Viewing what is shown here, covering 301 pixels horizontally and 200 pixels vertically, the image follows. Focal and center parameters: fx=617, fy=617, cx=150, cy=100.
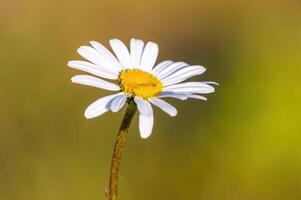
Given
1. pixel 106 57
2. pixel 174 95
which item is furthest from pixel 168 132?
pixel 174 95

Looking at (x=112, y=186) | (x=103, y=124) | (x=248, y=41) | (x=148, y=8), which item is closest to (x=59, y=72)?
(x=103, y=124)

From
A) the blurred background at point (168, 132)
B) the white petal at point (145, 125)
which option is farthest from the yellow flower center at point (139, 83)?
the blurred background at point (168, 132)

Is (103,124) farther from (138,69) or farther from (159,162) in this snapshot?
(138,69)

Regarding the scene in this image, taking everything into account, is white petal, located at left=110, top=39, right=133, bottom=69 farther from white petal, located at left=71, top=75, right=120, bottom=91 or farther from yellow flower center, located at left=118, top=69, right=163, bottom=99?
white petal, located at left=71, top=75, right=120, bottom=91

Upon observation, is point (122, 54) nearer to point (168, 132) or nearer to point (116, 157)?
point (116, 157)

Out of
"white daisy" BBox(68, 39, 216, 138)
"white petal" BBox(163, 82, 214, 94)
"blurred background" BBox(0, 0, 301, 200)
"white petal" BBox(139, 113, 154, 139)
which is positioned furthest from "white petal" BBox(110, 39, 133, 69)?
"blurred background" BBox(0, 0, 301, 200)

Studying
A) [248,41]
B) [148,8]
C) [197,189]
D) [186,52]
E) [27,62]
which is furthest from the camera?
[148,8]

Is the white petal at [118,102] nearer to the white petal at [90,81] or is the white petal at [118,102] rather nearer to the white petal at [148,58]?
the white petal at [90,81]
